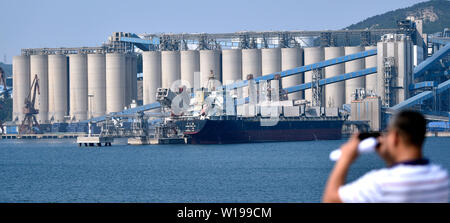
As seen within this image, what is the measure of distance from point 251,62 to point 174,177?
8379 cm

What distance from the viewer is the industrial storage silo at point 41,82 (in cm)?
13512

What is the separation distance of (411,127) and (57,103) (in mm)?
132467

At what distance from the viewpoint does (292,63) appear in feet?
421

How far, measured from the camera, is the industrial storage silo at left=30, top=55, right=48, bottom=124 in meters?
135

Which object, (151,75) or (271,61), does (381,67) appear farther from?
(151,75)

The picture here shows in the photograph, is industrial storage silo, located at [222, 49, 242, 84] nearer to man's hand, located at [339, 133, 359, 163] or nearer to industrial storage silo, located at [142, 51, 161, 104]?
industrial storage silo, located at [142, 51, 161, 104]

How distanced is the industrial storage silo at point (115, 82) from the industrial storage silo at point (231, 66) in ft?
55.3

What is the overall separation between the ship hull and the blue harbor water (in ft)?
56.0

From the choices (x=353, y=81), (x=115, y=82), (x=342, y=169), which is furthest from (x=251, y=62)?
(x=342, y=169)

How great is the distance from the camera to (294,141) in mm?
100750

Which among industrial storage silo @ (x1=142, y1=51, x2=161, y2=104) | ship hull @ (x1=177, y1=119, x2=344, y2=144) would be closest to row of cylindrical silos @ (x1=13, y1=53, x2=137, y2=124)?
industrial storage silo @ (x1=142, y1=51, x2=161, y2=104)

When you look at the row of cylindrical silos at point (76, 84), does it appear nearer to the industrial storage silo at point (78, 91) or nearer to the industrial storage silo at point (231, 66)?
the industrial storage silo at point (78, 91)
